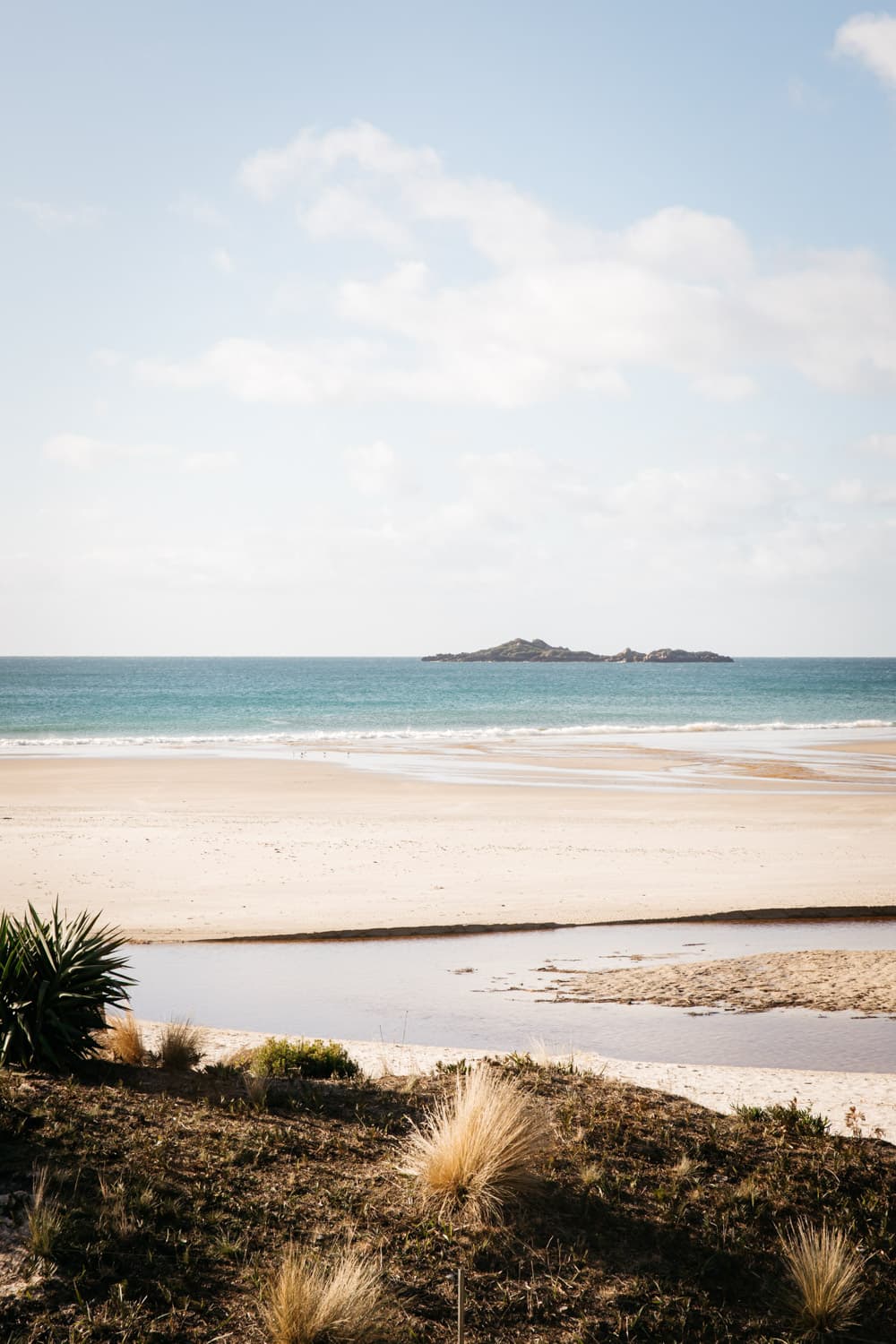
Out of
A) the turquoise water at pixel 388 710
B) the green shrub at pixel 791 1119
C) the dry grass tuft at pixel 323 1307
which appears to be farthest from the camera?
the turquoise water at pixel 388 710

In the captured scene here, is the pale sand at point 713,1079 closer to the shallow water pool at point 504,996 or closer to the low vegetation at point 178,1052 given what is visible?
the shallow water pool at point 504,996

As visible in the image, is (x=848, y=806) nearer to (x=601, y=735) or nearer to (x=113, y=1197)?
(x=113, y=1197)

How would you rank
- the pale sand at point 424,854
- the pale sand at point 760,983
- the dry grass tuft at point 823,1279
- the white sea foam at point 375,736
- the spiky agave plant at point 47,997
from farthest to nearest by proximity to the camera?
the white sea foam at point 375,736 → the pale sand at point 424,854 → the pale sand at point 760,983 → the spiky agave plant at point 47,997 → the dry grass tuft at point 823,1279

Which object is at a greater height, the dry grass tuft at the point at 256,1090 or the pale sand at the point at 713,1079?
the dry grass tuft at the point at 256,1090

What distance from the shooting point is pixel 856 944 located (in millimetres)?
14875

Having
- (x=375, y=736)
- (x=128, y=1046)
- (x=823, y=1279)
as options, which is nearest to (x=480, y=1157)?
(x=823, y=1279)

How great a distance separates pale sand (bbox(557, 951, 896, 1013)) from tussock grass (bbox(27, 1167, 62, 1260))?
24.0ft

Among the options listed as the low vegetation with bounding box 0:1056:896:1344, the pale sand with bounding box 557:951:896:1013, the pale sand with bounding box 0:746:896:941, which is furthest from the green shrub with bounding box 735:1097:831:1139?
the pale sand with bounding box 0:746:896:941

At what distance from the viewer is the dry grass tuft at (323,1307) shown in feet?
17.1

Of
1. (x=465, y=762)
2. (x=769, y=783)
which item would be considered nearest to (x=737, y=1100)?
(x=769, y=783)

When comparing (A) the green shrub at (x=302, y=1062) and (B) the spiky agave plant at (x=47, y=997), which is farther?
(A) the green shrub at (x=302, y=1062)

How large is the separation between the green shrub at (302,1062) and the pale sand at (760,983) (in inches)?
163

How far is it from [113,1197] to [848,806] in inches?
1017

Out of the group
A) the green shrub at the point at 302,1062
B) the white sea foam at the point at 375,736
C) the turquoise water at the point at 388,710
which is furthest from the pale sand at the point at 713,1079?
the turquoise water at the point at 388,710
